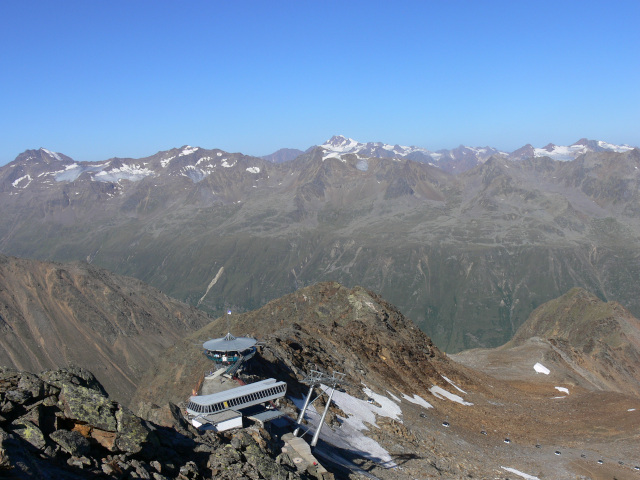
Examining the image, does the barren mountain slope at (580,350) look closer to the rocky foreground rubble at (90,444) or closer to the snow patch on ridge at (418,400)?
the snow patch on ridge at (418,400)

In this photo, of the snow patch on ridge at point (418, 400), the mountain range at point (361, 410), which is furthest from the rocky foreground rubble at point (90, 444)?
the snow patch on ridge at point (418, 400)

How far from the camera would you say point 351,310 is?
99.2m

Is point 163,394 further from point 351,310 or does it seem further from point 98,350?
point 98,350

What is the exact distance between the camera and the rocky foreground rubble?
65.7 feet

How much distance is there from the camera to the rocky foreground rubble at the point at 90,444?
65.7 ft

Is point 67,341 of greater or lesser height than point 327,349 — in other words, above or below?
below

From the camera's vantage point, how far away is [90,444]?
2244 centimetres

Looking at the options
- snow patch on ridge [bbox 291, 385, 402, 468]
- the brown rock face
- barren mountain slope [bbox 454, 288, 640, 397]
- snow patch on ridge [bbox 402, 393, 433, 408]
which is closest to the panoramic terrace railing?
the brown rock face

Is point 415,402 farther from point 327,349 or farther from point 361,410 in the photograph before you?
point 361,410

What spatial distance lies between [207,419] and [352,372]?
3412cm

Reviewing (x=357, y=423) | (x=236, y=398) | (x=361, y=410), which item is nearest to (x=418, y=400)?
(x=361, y=410)

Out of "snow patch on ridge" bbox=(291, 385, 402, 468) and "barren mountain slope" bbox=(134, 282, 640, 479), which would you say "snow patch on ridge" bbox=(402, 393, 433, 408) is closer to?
"barren mountain slope" bbox=(134, 282, 640, 479)

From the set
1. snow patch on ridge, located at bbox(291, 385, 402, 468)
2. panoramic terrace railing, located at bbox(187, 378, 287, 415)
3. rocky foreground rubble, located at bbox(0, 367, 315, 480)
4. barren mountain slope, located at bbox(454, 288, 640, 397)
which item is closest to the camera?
rocky foreground rubble, located at bbox(0, 367, 315, 480)

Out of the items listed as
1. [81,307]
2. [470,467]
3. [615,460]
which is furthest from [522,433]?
[81,307]
